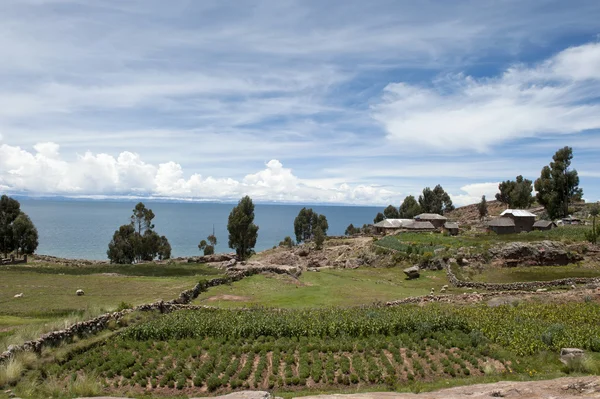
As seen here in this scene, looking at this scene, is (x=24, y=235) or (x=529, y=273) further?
(x=24, y=235)

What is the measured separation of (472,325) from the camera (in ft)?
81.1

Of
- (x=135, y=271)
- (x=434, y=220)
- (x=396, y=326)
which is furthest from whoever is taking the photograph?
(x=434, y=220)

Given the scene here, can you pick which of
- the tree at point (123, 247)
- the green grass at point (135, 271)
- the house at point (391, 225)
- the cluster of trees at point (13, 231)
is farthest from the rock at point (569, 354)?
the cluster of trees at point (13, 231)

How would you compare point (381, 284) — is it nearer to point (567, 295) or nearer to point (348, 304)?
point (348, 304)

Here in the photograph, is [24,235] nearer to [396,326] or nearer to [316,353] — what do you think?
[316,353]

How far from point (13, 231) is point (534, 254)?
3800 inches

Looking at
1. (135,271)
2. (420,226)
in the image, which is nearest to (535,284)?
(420,226)

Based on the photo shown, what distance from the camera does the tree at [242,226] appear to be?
239 ft

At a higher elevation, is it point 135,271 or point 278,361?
point 278,361

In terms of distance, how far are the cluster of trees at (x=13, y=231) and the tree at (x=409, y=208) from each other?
108 meters

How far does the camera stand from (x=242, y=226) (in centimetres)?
7312

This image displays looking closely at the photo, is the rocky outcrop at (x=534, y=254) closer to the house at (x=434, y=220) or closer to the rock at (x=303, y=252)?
the rock at (x=303, y=252)

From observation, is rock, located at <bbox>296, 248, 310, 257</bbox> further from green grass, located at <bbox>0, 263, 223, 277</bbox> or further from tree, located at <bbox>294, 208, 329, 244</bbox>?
tree, located at <bbox>294, 208, 329, 244</bbox>

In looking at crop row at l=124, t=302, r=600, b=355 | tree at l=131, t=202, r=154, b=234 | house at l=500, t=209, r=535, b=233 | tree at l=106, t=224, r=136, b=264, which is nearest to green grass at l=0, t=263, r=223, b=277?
tree at l=106, t=224, r=136, b=264
